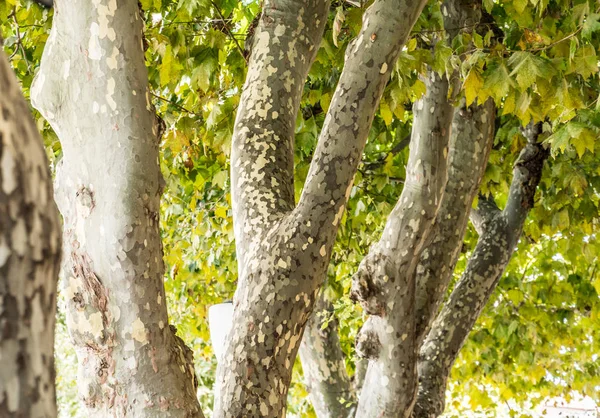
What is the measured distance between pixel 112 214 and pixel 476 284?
2.78 m

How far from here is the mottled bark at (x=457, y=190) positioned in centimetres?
363

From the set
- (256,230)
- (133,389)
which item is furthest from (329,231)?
(133,389)

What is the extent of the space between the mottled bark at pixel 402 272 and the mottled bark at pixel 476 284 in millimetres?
647

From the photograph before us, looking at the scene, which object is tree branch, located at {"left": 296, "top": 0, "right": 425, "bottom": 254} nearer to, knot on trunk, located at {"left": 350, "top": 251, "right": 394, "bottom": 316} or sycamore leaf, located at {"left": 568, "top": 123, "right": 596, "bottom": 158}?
knot on trunk, located at {"left": 350, "top": 251, "right": 394, "bottom": 316}

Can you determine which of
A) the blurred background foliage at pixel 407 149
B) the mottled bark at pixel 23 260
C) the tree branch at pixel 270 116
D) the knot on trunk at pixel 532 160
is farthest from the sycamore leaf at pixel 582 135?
the mottled bark at pixel 23 260

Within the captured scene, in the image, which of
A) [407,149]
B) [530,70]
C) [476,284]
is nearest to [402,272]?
[530,70]

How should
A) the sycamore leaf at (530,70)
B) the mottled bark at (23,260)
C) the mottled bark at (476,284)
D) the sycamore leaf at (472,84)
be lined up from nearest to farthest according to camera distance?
the mottled bark at (23,260)
the sycamore leaf at (530,70)
the sycamore leaf at (472,84)
the mottled bark at (476,284)

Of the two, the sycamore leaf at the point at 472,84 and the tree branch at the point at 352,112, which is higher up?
the sycamore leaf at the point at 472,84

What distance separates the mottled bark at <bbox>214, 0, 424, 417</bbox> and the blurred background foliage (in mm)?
423

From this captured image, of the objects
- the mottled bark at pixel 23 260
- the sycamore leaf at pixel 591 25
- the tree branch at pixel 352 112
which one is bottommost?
the mottled bark at pixel 23 260

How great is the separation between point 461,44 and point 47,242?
114 inches

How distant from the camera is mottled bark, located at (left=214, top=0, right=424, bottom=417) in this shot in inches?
83.7

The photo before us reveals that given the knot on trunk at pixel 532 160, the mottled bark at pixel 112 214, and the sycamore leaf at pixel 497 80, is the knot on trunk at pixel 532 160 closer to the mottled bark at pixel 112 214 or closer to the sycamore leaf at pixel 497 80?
the sycamore leaf at pixel 497 80

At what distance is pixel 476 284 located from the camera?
4270 mm
